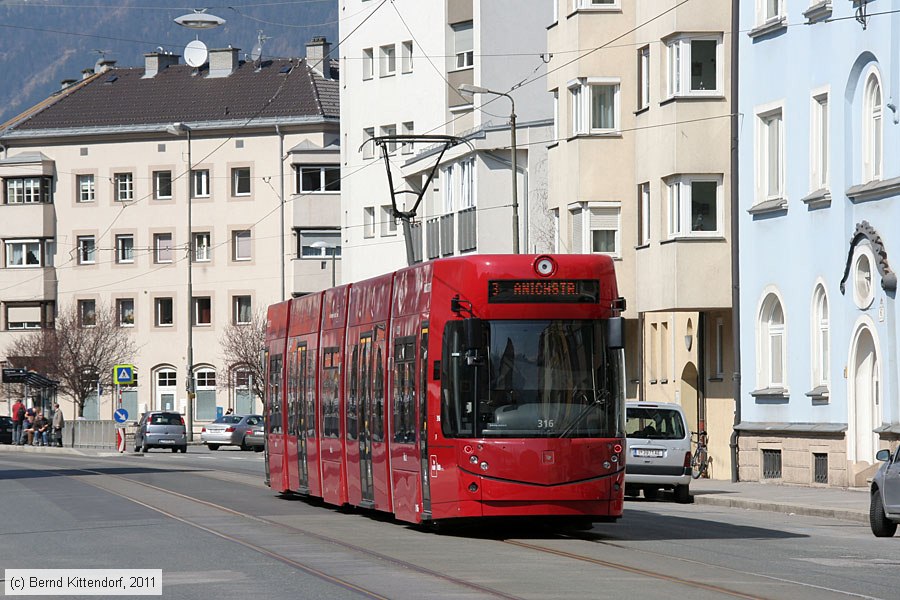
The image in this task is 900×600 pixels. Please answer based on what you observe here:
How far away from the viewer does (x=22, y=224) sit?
95250 millimetres

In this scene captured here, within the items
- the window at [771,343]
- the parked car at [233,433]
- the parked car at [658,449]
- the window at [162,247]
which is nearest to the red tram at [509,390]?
the parked car at [658,449]

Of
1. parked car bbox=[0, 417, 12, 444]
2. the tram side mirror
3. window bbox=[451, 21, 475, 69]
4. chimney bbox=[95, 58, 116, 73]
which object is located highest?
chimney bbox=[95, 58, 116, 73]

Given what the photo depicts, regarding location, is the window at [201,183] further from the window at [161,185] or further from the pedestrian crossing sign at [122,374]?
the pedestrian crossing sign at [122,374]

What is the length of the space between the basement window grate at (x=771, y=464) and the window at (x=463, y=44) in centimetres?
3460

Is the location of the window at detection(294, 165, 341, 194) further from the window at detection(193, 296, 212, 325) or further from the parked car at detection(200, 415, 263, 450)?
the parked car at detection(200, 415, 263, 450)

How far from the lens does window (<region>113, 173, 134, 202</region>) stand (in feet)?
310

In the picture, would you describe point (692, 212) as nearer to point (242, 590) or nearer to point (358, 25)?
point (242, 590)

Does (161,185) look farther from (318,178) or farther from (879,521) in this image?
(879,521)

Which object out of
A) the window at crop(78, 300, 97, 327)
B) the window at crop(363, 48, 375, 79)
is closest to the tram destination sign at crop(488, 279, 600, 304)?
the window at crop(363, 48, 375, 79)

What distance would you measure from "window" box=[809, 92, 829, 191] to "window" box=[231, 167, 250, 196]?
59.4 m

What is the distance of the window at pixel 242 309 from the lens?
302 ft

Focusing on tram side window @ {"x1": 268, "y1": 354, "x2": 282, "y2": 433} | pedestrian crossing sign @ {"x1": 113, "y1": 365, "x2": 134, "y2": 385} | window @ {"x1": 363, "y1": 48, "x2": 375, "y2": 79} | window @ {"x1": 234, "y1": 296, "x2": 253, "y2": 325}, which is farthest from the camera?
window @ {"x1": 234, "y1": 296, "x2": 253, "y2": 325}

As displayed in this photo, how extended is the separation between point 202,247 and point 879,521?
7304 cm

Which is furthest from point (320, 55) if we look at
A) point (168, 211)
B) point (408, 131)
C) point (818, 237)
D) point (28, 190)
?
point (818, 237)
